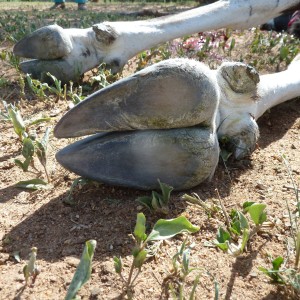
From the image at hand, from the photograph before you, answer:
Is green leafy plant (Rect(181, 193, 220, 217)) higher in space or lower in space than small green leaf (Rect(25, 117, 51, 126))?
lower

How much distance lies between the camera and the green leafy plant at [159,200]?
127 cm

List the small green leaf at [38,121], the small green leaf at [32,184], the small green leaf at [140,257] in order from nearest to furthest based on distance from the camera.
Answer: the small green leaf at [140,257]
the small green leaf at [32,184]
the small green leaf at [38,121]

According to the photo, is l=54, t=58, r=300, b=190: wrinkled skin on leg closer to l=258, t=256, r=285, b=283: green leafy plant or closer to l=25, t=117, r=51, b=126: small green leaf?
l=258, t=256, r=285, b=283: green leafy plant

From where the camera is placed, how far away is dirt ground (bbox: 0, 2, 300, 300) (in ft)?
3.41

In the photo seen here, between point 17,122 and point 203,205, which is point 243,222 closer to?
point 203,205

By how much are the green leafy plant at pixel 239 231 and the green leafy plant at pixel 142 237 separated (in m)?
Result: 0.09

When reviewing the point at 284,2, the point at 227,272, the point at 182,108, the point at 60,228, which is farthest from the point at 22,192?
the point at 284,2

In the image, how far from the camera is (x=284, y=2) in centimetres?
288

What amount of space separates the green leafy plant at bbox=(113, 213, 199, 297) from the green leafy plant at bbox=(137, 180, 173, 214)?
0.19 metres

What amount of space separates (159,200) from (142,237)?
9.2 inches

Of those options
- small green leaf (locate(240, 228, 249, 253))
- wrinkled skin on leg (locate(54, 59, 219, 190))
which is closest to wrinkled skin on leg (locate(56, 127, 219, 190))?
wrinkled skin on leg (locate(54, 59, 219, 190))

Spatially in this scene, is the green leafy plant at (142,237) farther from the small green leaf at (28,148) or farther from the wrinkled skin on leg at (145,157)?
the small green leaf at (28,148)

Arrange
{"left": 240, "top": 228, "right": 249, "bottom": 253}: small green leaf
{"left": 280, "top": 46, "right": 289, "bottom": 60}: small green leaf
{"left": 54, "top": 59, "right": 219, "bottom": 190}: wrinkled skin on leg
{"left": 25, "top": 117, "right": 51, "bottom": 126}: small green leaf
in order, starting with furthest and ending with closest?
{"left": 280, "top": 46, "right": 289, "bottom": 60}: small green leaf, {"left": 25, "top": 117, "right": 51, "bottom": 126}: small green leaf, {"left": 54, "top": 59, "right": 219, "bottom": 190}: wrinkled skin on leg, {"left": 240, "top": 228, "right": 249, "bottom": 253}: small green leaf

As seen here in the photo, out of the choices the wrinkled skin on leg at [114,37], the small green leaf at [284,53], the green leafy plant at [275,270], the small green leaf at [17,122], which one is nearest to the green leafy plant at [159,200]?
the green leafy plant at [275,270]
